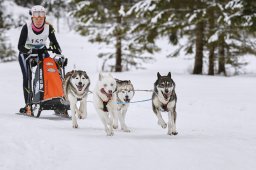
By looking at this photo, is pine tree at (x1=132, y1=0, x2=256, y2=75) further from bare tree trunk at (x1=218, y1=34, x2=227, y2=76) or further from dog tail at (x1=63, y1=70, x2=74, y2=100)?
dog tail at (x1=63, y1=70, x2=74, y2=100)

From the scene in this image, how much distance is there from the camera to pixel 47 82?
8055mm

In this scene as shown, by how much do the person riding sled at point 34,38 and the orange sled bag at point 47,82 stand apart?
1.23ft

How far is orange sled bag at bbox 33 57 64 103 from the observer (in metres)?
7.98

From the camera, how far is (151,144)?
5812 millimetres

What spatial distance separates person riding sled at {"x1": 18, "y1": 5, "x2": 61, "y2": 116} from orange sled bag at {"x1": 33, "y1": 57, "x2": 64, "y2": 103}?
0.37 m

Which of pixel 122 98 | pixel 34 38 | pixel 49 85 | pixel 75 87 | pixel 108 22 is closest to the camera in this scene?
pixel 122 98

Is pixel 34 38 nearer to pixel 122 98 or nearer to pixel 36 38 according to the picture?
pixel 36 38

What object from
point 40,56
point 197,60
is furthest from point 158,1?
point 40,56

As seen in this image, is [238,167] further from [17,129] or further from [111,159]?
[17,129]

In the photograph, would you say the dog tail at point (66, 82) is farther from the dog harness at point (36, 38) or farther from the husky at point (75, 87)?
the dog harness at point (36, 38)

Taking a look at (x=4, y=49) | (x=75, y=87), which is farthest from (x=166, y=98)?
(x=4, y=49)

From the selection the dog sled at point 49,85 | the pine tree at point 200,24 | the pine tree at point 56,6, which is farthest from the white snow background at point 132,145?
the pine tree at point 56,6

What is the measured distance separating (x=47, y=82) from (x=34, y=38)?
101cm

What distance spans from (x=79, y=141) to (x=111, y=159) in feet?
3.19
